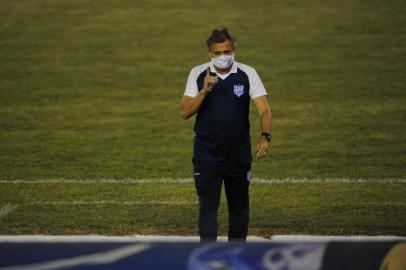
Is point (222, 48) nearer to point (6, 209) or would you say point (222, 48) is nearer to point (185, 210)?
point (185, 210)

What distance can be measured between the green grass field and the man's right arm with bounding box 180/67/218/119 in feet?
8.49

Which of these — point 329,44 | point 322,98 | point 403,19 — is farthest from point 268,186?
point 403,19

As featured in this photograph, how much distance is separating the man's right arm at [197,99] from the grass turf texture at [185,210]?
252 cm

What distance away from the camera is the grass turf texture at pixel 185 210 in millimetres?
11489

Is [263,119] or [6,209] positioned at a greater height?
[263,119]

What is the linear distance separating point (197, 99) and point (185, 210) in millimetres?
3948

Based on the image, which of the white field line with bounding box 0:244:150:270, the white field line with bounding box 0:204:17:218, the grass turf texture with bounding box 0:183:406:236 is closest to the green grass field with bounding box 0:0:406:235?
the grass turf texture with bounding box 0:183:406:236

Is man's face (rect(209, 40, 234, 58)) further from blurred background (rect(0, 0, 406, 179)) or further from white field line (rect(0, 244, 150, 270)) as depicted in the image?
blurred background (rect(0, 0, 406, 179))

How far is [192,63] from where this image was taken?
2384 centimetres

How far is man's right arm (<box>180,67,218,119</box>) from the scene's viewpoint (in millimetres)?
8734

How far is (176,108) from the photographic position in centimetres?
2075

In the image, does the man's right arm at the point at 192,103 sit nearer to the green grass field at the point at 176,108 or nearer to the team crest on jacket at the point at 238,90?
the team crest on jacket at the point at 238,90

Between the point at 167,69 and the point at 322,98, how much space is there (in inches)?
150

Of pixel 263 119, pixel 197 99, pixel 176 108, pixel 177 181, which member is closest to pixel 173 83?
pixel 176 108
